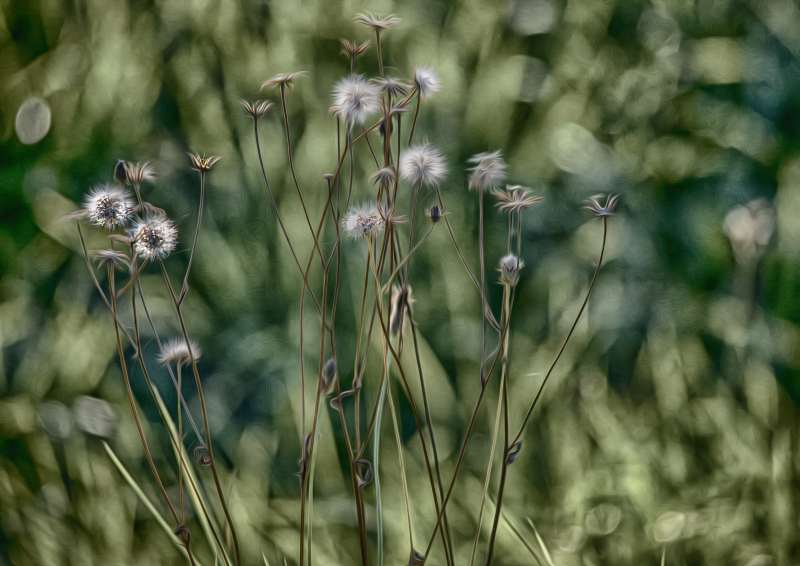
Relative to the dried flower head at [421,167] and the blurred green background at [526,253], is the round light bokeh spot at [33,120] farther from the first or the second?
the dried flower head at [421,167]

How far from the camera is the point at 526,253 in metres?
1.09

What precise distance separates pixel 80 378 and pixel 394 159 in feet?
1.83

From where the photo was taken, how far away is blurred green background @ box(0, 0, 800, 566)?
107cm

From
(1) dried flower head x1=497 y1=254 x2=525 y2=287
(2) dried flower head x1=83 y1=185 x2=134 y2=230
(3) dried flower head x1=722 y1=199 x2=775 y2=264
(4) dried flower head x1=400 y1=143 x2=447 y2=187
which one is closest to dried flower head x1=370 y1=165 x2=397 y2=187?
(4) dried flower head x1=400 y1=143 x2=447 y2=187

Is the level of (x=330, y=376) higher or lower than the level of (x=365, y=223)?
lower

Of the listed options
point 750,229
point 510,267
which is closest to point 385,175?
point 510,267

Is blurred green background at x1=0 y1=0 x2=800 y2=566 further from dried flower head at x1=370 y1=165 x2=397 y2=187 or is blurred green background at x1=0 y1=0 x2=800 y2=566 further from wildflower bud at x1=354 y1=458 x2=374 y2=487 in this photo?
dried flower head at x1=370 y1=165 x2=397 y2=187

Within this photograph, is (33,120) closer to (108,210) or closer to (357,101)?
(108,210)

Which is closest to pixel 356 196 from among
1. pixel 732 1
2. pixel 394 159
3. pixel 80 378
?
pixel 394 159

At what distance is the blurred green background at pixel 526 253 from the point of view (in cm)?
107

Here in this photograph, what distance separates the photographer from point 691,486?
1.07m

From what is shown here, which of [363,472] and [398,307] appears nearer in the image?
[398,307]

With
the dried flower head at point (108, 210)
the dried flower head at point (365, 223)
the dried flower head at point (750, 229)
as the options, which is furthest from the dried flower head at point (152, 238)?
the dried flower head at point (750, 229)

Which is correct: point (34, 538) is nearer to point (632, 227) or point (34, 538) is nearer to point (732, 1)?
point (632, 227)
